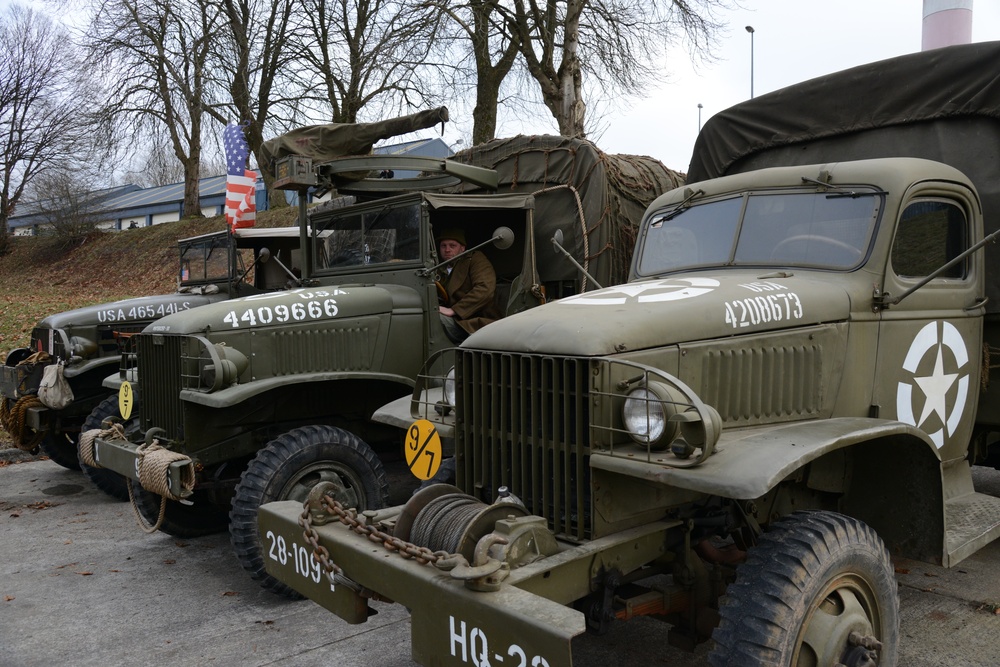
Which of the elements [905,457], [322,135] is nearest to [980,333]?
[905,457]

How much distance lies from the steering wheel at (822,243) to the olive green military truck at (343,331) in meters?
1.01

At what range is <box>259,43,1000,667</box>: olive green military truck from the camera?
104 inches

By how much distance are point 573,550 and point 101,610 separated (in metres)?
3.05

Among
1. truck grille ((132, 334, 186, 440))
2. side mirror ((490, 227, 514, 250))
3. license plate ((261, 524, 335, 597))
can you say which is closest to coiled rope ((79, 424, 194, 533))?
truck grille ((132, 334, 186, 440))

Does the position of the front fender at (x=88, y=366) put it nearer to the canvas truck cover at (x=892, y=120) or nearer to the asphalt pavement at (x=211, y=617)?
the asphalt pavement at (x=211, y=617)

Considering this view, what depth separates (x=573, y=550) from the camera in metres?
2.73

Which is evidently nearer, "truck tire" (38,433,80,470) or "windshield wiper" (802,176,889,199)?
"windshield wiper" (802,176,889,199)

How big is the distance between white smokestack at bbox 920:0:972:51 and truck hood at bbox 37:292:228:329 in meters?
6.92

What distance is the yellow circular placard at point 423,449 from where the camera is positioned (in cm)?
348

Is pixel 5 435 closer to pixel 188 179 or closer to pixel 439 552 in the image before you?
pixel 439 552

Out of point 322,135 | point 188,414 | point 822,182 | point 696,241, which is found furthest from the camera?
point 322,135

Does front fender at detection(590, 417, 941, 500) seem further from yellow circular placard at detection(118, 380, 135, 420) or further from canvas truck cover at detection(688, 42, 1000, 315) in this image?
yellow circular placard at detection(118, 380, 135, 420)

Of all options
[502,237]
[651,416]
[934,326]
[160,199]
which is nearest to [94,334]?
[502,237]

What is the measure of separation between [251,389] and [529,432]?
2292 mm
